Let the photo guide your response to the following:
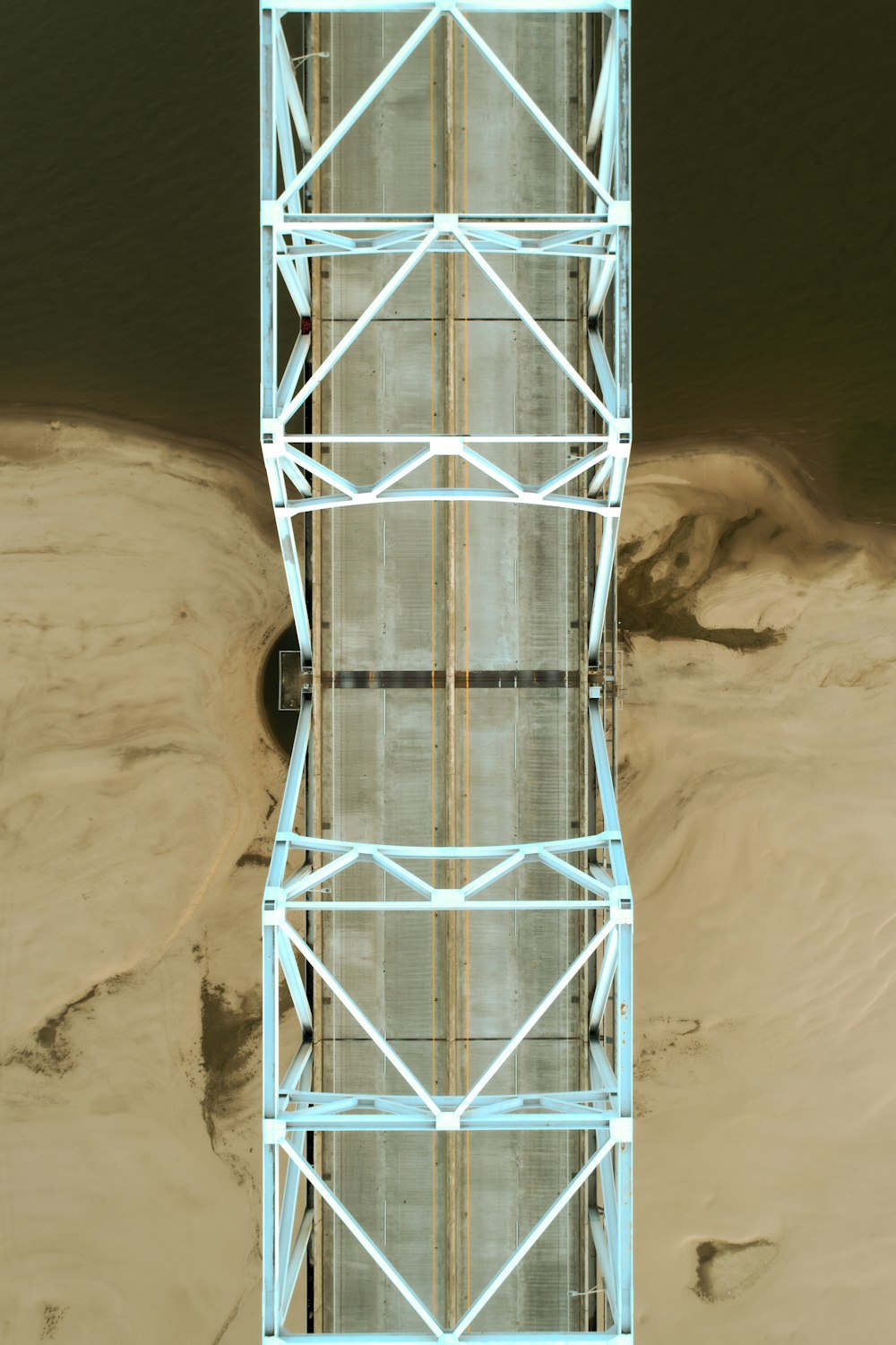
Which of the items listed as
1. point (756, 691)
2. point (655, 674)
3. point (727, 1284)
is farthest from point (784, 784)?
point (727, 1284)

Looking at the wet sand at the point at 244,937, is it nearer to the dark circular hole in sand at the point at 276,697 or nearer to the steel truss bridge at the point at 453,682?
the dark circular hole in sand at the point at 276,697

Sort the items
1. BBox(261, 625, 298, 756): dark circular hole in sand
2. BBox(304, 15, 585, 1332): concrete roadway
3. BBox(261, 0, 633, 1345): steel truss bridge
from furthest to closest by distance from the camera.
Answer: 1. BBox(261, 625, 298, 756): dark circular hole in sand
2. BBox(304, 15, 585, 1332): concrete roadway
3. BBox(261, 0, 633, 1345): steel truss bridge

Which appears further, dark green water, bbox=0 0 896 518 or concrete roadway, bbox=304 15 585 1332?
dark green water, bbox=0 0 896 518

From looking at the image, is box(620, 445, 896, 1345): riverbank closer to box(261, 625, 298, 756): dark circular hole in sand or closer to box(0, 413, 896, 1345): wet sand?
box(0, 413, 896, 1345): wet sand

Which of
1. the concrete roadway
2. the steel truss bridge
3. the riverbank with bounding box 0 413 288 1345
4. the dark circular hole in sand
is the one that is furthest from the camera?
the dark circular hole in sand

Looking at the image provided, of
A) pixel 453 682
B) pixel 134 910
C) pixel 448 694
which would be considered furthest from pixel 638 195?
pixel 134 910

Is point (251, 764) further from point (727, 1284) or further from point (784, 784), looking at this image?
point (727, 1284)

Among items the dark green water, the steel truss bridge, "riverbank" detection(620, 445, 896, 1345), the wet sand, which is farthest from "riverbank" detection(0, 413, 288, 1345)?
"riverbank" detection(620, 445, 896, 1345)
